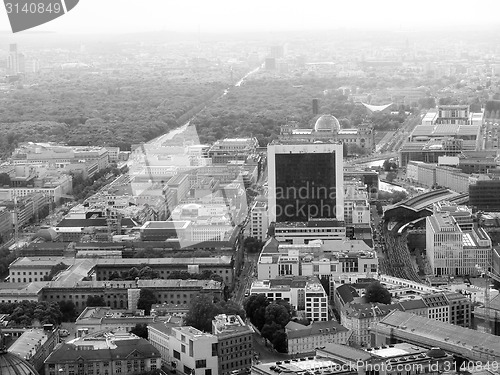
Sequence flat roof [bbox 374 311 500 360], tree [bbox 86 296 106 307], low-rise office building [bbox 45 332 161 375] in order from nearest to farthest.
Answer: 1. flat roof [bbox 374 311 500 360]
2. low-rise office building [bbox 45 332 161 375]
3. tree [bbox 86 296 106 307]

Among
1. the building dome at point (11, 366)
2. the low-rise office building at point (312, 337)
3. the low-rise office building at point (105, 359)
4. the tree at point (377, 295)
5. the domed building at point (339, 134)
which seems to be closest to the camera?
the building dome at point (11, 366)

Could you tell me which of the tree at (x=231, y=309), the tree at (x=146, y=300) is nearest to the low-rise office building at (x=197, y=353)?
the tree at (x=231, y=309)

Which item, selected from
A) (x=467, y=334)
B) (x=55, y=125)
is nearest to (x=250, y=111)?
(x=55, y=125)

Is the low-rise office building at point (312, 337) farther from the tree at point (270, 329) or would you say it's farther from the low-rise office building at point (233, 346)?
the low-rise office building at point (233, 346)

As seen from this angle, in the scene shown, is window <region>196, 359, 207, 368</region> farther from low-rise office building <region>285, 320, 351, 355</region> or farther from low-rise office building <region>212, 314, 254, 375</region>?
low-rise office building <region>285, 320, 351, 355</region>

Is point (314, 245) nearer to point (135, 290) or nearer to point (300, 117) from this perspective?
point (135, 290)

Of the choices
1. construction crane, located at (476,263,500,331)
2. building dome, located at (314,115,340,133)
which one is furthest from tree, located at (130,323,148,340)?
building dome, located at (314,115,340,133)
